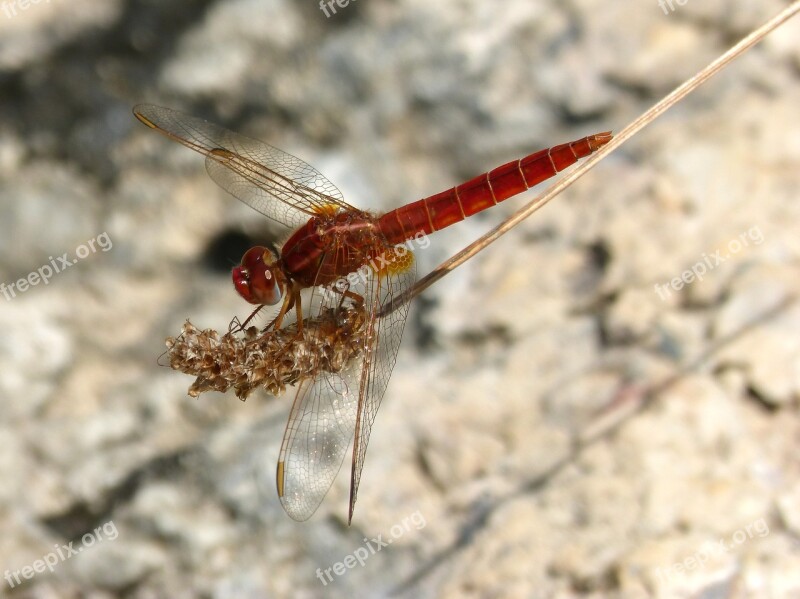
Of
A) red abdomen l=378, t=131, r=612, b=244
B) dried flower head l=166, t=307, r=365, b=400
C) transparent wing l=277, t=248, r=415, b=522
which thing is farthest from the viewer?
red abdomen l=378, t=131, r=612, b=244

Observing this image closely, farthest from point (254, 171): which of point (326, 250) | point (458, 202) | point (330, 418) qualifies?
point (330, 418)

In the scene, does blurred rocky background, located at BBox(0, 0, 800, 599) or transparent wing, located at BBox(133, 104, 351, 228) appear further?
blurred rocky background, located at BBox(0, 0, 800, 599)

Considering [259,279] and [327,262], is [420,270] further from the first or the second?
[259,279]

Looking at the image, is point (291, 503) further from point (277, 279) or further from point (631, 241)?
point (631, 241)

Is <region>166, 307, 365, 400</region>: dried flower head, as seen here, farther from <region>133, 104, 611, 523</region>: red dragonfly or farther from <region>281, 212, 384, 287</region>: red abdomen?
<region>281, 212, 384, 287</region>: red abdomen

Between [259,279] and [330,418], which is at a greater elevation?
[259,279]

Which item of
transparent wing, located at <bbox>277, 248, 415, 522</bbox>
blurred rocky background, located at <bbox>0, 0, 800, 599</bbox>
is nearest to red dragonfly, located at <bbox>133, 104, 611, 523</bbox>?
transparent wing, located at <bbox>277, 248, 415, 522</bbox>

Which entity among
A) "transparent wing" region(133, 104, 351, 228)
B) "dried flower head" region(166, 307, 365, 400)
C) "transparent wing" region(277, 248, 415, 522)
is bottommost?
"transparent wing" region(277, 248, 415, 522)

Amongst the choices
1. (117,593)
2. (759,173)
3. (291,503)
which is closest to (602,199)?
(759,173)
